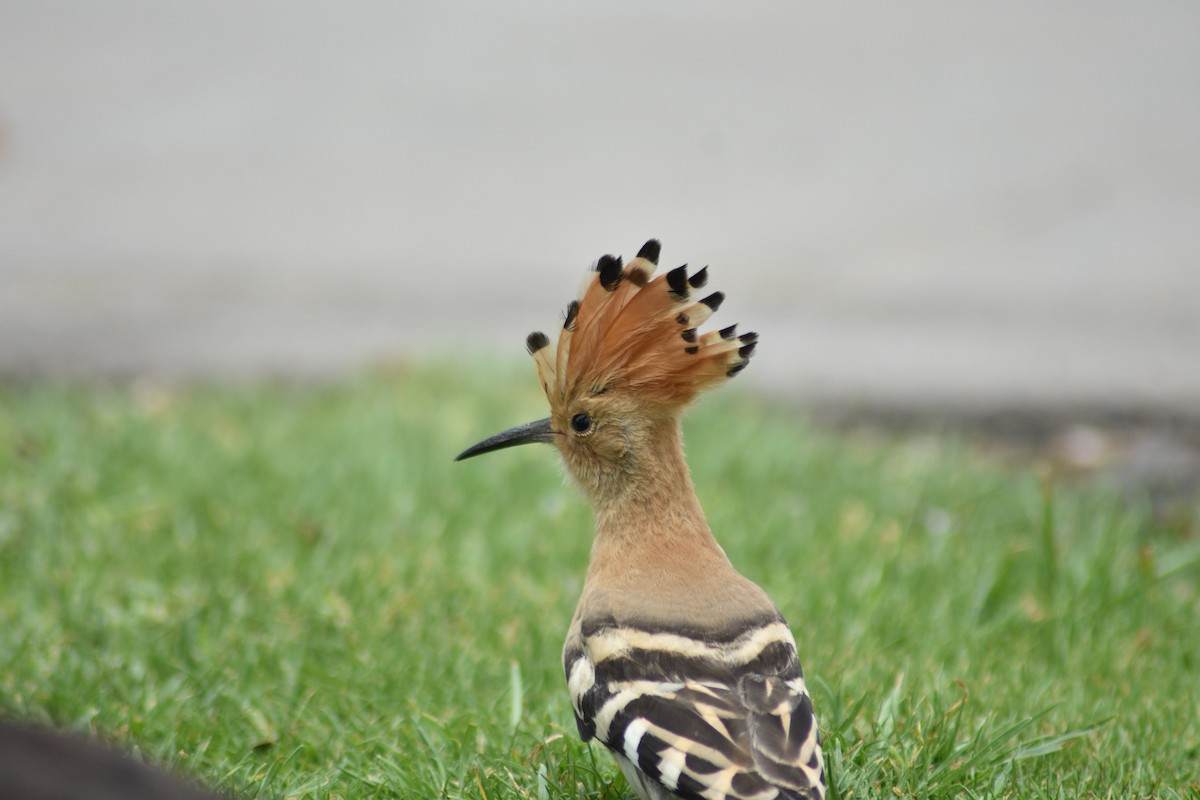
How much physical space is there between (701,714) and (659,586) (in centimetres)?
42

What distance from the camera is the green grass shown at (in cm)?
305

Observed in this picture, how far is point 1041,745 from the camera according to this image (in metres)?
3.03

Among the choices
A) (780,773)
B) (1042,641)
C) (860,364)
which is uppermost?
(860,364)

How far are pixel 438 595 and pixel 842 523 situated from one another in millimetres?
1482

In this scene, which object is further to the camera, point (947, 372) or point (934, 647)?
point (947, 372)

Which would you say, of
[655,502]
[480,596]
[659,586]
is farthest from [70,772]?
[480,596]

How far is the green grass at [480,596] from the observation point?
10.0ft

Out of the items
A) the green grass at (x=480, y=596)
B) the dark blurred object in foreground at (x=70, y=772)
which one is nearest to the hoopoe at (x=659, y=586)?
the green grass at (x=480, y=596)

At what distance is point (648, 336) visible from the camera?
9.86 feet

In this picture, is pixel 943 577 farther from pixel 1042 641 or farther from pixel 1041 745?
pixel 1041 745

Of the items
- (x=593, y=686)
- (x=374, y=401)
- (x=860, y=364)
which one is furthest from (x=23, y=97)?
(x=593, y=686)

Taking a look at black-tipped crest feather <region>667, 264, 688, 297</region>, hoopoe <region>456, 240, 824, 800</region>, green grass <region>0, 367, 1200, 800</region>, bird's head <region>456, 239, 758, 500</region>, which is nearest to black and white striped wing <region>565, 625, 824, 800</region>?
hoopoe <region>456, 240, 824, 800</region>

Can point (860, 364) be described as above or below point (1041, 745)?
above

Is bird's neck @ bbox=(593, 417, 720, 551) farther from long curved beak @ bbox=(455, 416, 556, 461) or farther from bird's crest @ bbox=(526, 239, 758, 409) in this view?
long curved beak @ bbox=(455, 416, 556, 461)
